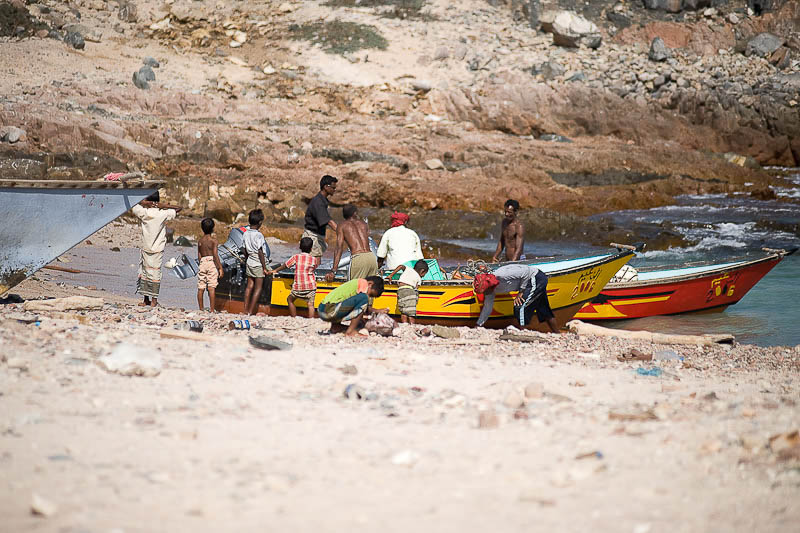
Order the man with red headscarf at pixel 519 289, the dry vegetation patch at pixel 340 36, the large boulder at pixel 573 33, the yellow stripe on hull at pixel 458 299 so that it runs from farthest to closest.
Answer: the large boulder at pixel 573 33, the dry vegetation patch at pixel 340 36, the yellow stripe on hull at pixel 458 299, the man with red headscarf at pixel 519 289

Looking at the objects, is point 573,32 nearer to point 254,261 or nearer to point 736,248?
point 736,248

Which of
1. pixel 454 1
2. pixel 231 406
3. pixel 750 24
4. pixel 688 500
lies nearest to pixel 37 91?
pixel 454 1

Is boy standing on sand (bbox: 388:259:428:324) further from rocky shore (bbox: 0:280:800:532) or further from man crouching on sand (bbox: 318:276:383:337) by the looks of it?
rocky shore (bbox: 0:280:800:532)

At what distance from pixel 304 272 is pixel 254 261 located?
0.70 m

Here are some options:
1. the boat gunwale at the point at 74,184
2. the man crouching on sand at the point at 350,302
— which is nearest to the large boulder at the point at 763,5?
the boat gunwale at the point at 74,184

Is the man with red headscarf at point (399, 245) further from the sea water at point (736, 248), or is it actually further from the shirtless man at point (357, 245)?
the sea water at point (736, 248)

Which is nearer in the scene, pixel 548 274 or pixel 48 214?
pixel 48 214

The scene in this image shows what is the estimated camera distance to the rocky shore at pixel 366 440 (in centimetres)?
384

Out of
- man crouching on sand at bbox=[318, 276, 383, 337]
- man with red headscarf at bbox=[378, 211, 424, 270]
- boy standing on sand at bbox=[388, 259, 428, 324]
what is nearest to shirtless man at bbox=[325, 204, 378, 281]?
man with red headscarf at bbox=[378, 211, 424, 270]

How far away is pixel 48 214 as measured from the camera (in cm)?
920

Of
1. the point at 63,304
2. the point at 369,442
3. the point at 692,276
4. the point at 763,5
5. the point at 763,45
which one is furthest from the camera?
the point at 763,5

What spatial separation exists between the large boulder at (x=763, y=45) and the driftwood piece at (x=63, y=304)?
105 ft

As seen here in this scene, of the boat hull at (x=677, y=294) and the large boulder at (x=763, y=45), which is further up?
the large boulder at (x=763, y=45)

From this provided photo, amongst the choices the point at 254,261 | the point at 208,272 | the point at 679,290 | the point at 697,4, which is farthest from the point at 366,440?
the point at 697,4
